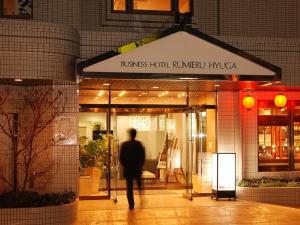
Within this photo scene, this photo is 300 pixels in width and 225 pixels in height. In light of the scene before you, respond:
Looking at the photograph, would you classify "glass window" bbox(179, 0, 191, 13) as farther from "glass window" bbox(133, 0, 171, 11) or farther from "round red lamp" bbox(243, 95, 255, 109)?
"round red lamp" bbox(243, 95, 255, 109)

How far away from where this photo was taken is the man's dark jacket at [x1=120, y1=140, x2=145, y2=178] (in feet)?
44.3

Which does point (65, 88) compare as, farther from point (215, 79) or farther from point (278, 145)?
point (278, 145)

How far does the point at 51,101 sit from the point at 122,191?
16.1 feet

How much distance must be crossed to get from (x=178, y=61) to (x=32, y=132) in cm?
388

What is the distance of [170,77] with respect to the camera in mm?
13125

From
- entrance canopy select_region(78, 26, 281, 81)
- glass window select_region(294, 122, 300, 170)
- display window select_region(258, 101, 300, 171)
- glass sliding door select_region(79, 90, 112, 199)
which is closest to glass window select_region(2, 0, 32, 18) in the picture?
glass sliding door select_region(79, 90, 112, 199)

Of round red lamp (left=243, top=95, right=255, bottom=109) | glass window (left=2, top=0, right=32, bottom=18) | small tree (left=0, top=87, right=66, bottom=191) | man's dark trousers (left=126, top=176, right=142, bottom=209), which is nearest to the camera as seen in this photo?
small tree (left=0, top=87, right=66, bottom=191)

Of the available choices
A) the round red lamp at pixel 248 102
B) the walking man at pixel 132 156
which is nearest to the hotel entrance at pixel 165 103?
the round red lamp at pixel 248 102

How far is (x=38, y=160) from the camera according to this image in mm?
13422

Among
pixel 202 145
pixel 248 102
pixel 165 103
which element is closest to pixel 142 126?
pixel 165 103

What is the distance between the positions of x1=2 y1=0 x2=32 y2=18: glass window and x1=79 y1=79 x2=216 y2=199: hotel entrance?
8.28 feet

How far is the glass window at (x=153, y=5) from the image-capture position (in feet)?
51.9

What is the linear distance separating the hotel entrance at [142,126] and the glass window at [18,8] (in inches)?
99.3

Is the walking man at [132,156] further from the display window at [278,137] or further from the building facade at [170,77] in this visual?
the display window at [278,137]
